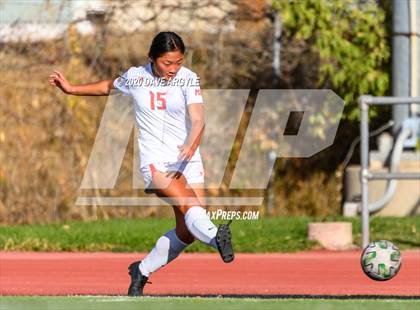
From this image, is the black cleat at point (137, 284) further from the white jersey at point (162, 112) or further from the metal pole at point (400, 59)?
A: the metal pole at point (400, 59)

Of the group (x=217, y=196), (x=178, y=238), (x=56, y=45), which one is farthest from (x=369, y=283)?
(x=56, y=45)

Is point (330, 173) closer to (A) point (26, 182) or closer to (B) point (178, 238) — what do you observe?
(A) point (26, 182)

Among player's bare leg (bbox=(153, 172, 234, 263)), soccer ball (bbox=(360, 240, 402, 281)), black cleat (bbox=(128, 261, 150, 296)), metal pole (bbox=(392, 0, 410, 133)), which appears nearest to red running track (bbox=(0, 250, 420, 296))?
soccer ball (bbox=(360, 240, 402, 281))

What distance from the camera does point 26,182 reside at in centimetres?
1861

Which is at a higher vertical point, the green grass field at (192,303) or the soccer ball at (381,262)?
the green grass field at (192,303)

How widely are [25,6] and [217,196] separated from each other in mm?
3873

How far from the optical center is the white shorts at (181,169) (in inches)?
378

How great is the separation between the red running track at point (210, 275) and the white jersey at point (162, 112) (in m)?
1.81

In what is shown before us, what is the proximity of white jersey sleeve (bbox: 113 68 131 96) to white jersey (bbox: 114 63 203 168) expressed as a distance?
0.20 ft

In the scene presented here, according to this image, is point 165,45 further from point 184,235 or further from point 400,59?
point 400,59

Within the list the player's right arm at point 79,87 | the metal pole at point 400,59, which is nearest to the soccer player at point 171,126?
the player's right arm at point 79,87

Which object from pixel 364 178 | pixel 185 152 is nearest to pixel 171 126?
pixel 185 152

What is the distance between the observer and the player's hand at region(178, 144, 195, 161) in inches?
370

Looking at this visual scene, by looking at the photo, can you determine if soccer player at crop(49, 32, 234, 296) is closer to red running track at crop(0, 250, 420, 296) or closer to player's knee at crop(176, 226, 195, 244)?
player's knee at crop(176, 226, 195, 244)
